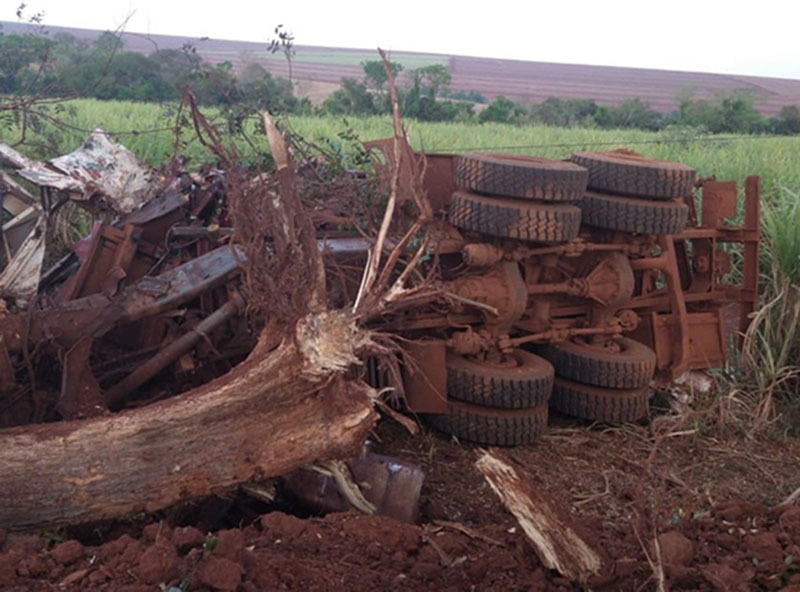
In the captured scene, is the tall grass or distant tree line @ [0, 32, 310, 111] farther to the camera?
the tall grass

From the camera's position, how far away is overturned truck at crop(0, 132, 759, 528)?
3670 mm

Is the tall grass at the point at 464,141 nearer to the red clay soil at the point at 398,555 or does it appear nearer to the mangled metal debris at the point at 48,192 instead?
the mangled metal debris at the point at 48,192

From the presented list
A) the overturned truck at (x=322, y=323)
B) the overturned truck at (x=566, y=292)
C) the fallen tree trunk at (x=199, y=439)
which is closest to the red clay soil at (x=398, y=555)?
the fallen tree trunk at (x=199, y=439)

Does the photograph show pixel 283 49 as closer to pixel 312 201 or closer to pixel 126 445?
pixel 312 201

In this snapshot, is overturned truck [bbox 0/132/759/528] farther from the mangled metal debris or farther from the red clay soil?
the red clay soil

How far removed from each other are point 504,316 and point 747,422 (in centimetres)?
188

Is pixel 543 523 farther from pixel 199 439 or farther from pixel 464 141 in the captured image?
pixel 464 141

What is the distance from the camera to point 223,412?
12.2 feet

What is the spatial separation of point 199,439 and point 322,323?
0.68m

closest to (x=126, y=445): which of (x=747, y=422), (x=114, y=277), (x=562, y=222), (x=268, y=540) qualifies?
(x=268, y=540)

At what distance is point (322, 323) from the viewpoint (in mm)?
3566

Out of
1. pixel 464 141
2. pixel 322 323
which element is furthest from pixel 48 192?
pixel 464 141

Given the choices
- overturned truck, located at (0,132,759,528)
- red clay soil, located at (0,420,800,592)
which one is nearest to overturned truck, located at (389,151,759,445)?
overturned truck, located at (0,132,759,528)

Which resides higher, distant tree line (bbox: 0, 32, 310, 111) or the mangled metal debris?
distant tree line (bbox: 0, 32, 310, 111)
